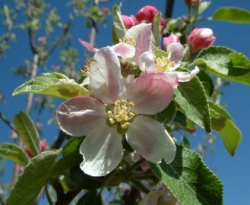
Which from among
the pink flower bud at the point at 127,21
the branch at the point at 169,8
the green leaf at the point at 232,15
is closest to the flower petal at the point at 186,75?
the pink flower bud at the point at 127,21

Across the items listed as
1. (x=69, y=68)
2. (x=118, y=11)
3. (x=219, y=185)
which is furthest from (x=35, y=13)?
(x=219, y=185)

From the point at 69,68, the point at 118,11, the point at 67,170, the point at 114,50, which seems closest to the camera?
the point at 114,50

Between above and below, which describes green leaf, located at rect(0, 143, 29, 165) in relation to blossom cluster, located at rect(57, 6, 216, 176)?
below

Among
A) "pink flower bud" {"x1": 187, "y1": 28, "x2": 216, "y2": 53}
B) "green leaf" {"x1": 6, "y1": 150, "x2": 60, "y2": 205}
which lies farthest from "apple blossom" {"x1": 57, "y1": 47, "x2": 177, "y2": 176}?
"pink flower bud" {"x1": 187, "y1": 28, "x2": 216, "y2": 53}

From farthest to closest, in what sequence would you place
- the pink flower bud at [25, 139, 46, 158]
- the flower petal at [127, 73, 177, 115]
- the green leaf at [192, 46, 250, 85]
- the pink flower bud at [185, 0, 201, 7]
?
the pink flower bud at [185, 0, 201, 7] → the pink flower bud at [25, 139, 46, 158] → the green leaf at [192, 46, 250, 85] → the flower petal at [127, 73, 177, 115]

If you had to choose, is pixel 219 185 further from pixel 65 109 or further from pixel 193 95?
pixel 65 109

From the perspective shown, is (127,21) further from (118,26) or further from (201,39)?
(201,39)

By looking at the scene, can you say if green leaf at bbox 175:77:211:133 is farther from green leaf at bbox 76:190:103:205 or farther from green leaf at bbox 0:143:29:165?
green leaf at bbox 0:143:29:165
